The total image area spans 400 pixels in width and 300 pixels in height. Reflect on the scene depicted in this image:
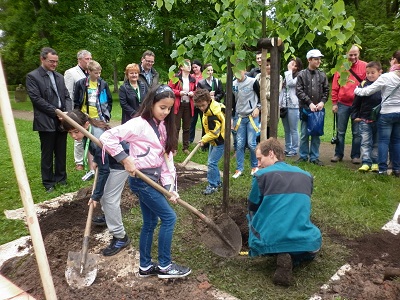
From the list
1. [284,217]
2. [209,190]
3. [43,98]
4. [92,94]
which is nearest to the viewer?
[284,217]

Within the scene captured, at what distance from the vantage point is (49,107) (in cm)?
508

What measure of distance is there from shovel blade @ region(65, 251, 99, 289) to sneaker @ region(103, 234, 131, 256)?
0.30m

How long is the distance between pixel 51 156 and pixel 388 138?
202 inches

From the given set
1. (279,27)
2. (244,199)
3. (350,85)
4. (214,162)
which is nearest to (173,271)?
(244,199)

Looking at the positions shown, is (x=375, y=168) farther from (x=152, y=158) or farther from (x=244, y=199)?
(x=152, y=158)

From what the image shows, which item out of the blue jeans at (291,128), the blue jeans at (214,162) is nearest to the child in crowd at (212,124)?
the blue jeans at (214,162)

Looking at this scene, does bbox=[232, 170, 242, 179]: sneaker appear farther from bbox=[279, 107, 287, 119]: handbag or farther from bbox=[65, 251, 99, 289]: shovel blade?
bbox=[65, 251, 99, 289]: shovel blade

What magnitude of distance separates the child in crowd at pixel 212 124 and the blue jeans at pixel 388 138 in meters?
2.60

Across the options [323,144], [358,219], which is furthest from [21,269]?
[323,144]

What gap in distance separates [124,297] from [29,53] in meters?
17.4

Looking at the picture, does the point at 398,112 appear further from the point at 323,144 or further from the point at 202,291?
the point at 202,291

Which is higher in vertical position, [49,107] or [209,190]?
[49,107]

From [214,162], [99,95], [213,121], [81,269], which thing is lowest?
[81,269]

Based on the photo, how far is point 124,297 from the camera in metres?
2.87
